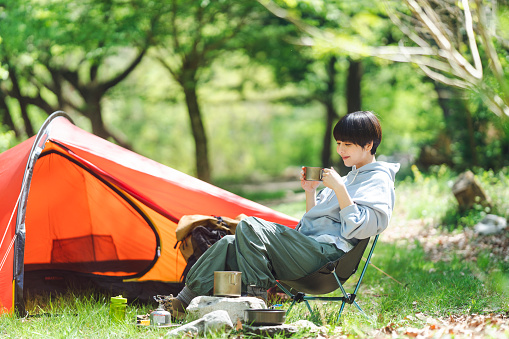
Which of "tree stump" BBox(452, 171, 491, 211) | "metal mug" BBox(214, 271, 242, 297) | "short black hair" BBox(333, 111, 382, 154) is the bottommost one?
"tree stump" BBox(452, 171, 491, 211)

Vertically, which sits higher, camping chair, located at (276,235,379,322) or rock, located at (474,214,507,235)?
camping chair, located at (276,235,379,322)

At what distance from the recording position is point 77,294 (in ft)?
13.5

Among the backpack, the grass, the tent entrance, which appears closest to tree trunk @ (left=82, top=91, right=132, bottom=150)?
the tent entrance

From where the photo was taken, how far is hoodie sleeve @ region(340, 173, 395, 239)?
2803mm

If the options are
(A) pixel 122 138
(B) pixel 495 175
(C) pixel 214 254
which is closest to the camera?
(C) pixel 214 254

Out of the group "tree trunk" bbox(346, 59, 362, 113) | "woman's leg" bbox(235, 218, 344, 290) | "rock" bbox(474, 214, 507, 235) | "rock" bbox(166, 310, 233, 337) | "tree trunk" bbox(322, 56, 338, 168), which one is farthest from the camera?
"tree trunk" bbox(322, 56, 338, 168)

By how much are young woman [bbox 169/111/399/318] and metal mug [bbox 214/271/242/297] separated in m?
0.09

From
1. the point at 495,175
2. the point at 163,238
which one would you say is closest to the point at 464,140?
the point at 495,175

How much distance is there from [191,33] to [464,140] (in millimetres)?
4993

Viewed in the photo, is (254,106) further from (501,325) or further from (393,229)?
(501,325)

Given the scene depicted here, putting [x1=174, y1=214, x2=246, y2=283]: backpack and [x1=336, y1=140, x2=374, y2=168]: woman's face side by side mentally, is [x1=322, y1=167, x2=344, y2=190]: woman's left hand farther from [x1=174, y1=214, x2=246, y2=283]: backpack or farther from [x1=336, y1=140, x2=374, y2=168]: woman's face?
[x1=174, y1=214, x2=246, y2=283]: backpack

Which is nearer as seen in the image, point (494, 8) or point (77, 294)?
point (494, 8)

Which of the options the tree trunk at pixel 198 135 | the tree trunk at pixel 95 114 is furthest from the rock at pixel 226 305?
the tree trunk at pixel 95 114

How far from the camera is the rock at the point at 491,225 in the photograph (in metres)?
5.68
